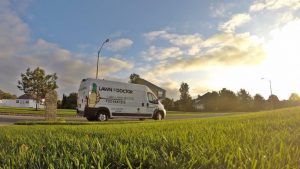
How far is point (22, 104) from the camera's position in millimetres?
133625

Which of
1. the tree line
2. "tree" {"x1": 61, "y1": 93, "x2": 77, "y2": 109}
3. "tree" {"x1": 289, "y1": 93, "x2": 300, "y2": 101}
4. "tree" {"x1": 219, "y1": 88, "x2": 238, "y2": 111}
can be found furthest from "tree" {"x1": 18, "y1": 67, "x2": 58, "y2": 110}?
"tree" {"x1": 289, "y1": 93, "x2": 300, "y2": 101}

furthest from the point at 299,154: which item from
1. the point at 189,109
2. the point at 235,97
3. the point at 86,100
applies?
the point at 235,97

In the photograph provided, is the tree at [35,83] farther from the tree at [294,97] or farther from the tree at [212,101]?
the tree at [294,97]

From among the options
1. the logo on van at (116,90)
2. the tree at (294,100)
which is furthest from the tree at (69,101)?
the logo on van at (116,90)

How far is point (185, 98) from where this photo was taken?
324ft

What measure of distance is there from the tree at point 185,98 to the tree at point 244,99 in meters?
17.9

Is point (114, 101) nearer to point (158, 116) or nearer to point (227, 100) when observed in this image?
point (158, 116)

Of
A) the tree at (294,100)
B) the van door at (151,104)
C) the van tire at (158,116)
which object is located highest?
the tree at (294,100)

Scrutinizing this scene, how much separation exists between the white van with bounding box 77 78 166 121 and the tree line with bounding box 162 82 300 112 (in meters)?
67.9

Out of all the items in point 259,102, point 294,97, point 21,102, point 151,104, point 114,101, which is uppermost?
point 21,102

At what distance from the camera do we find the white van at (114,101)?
22812mm

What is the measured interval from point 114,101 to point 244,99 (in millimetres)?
92388

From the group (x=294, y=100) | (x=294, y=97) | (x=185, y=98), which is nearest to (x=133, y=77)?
(x=185, y=98)

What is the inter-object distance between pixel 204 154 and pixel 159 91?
83488 mm
